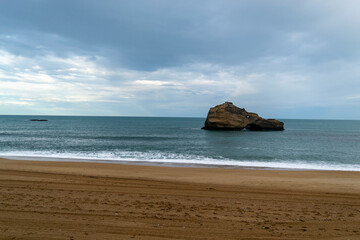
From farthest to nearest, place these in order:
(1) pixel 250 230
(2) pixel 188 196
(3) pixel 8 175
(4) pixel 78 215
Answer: (3) pixel 8 175, (2) pixel 188 196, (4) pixel 78 215, (1) pixel 250 230

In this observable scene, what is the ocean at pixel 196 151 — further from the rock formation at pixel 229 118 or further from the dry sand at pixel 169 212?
the rock formation at pixel 229 118

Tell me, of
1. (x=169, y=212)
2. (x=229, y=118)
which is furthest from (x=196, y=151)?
(x=229, y=118)

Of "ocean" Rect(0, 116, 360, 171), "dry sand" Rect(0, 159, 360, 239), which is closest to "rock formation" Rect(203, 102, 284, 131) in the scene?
"ocean" Rect(0, 116, 360, 171)

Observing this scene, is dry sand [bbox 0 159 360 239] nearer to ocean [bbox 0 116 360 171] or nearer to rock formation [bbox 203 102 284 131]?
ocean [bbox 0 116 360 171]

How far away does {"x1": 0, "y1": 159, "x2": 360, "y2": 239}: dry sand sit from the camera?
5.41 m

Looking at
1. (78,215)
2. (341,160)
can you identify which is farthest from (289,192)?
(341,160)

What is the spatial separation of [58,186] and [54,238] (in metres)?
5.41

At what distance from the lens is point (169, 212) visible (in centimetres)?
675

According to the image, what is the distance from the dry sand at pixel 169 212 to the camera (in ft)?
17.7

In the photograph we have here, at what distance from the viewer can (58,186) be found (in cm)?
975

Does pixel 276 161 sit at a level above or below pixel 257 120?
below

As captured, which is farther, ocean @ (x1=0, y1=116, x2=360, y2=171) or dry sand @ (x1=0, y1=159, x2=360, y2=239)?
ocean @ (x1=0, y1=116, x2=360, y2=171)

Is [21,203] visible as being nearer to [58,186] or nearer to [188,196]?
[58,186]

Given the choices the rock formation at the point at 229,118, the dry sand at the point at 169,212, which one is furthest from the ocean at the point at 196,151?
the rock formation at the point at 229,118
